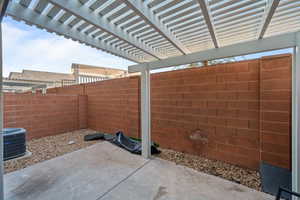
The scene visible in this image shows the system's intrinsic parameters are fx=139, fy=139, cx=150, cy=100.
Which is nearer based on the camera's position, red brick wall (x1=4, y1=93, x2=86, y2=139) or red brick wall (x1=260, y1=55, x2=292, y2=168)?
red brick wall (x1=260, y1=55, x2=292, y2=168)

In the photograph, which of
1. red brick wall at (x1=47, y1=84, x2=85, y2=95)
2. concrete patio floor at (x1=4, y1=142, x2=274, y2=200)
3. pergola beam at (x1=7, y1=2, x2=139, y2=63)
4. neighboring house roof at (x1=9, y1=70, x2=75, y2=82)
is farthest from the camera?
neighboring house roof at (x1=9, y1=70, x2=75, y2=82)

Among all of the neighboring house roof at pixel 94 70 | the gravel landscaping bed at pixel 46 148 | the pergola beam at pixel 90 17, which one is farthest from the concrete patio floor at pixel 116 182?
the neighboring house roof at pixel 94 70

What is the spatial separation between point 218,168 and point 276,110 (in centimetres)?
140

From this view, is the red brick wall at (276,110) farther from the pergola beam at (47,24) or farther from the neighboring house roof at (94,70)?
the neighboring house roof at (94,70)

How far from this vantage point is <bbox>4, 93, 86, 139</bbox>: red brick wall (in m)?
3.99

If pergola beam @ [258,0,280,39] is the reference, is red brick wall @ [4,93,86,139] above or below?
below

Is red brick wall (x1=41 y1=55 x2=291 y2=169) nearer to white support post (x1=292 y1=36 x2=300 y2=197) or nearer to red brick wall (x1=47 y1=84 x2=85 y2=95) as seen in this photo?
white support post (x1=292 y1=36 x2=300 y2=197)

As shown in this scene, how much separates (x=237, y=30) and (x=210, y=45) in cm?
68

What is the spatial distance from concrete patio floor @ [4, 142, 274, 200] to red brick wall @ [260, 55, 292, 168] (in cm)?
74

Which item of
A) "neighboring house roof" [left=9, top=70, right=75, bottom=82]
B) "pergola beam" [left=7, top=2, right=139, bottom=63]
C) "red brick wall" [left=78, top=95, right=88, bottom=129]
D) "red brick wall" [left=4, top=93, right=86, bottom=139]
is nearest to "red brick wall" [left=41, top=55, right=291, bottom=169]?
"pergola beam" [left=7, top=2, right=139, bottom=63]

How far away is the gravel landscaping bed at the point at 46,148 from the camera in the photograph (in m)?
2.78

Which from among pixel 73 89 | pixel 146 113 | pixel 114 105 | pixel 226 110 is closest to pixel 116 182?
pixel 146 113

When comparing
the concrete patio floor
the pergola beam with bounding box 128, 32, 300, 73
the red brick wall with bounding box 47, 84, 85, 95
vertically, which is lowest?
the concrete patio floor

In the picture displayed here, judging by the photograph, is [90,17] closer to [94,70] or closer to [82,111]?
[82,111]
